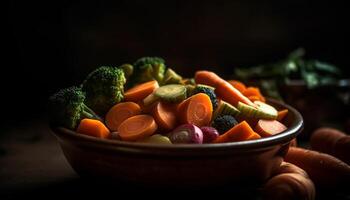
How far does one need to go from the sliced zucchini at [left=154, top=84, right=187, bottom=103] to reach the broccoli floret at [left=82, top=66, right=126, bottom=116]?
0.14 m

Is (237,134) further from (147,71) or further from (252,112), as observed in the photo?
(147,71)

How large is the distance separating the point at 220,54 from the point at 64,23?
97 centimetres

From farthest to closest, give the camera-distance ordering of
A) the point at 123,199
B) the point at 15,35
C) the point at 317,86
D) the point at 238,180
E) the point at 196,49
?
1. the point at 196,49
2. the point at 15,35
3. the point at 317,86
4. the point at 123,199
5. the point at 238,180

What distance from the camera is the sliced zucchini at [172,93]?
139cm

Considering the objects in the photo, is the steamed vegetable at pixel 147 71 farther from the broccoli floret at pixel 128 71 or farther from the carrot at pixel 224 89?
the carrot at pixel 224 89

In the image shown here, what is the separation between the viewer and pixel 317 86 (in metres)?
2.14

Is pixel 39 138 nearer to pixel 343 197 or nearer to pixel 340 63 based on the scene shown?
pixel 343 197

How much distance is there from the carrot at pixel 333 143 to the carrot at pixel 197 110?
661 millimetres

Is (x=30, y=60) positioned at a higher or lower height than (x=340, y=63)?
higher

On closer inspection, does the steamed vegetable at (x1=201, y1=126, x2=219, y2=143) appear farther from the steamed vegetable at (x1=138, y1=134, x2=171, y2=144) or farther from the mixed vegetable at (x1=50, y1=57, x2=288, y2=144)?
the steamed vegetable at (x1=138, y1=134, x2=171, y2=144)

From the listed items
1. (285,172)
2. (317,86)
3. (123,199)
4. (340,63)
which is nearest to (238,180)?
(285,172)

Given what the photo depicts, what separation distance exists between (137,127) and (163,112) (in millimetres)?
96

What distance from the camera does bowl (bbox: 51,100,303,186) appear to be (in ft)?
3.82

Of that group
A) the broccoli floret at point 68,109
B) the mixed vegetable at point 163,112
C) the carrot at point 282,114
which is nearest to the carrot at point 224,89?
the mixed vegetable at point 163,112
